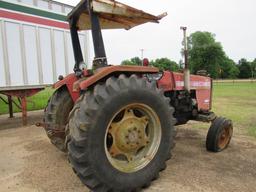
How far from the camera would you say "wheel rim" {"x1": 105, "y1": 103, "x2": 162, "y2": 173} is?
3.51 m

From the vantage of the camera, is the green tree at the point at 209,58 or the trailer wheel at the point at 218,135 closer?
the trailer wheel at the point at 218,135

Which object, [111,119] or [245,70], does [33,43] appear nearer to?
[111,119]

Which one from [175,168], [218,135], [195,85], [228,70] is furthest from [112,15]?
[228,70]

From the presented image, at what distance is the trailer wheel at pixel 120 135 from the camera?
3086 mm

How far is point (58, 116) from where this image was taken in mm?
4730

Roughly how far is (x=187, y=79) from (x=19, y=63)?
5.17 m

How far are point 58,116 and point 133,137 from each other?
5.68 feet

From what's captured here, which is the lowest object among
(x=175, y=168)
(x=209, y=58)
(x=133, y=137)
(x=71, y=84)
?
(x=175, y=168)

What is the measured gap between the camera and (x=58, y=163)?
4.70 meters

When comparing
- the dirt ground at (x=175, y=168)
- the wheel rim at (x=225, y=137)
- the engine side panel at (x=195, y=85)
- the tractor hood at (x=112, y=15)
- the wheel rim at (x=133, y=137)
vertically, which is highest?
the tractor hood at (x=112, y=15)

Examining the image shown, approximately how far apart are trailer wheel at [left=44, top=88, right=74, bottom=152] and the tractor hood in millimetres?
1277

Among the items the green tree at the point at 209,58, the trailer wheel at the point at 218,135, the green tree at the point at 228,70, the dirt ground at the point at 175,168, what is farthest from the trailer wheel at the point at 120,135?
the green tree at the point at 228,70

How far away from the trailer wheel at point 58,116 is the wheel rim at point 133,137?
1.43 m

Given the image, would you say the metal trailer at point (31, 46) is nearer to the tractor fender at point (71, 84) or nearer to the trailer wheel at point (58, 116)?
the trailer wheel at point (58, 116)
